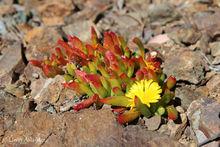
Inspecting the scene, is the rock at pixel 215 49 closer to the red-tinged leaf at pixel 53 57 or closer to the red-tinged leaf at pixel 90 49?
the red-tinged leaf at pixel 90 49

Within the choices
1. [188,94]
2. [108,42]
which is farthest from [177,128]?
[108,42]

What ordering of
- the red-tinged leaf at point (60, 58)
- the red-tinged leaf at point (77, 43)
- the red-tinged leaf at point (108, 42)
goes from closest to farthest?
the red-tinged leaf at point (108, 42) → the red-tinged leaf at point (77, 43) → the red-tinged leaf at point (60, 58)

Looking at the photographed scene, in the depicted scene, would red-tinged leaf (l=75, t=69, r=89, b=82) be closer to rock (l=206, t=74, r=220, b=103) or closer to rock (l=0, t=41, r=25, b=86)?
rock (l=0, t=41, r=25, b=86)

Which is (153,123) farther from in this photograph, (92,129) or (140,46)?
(140,46)

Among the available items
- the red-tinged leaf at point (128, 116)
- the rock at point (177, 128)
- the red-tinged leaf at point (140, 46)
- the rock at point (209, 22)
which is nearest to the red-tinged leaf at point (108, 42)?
the red-tinged leaf at point (140, 46)

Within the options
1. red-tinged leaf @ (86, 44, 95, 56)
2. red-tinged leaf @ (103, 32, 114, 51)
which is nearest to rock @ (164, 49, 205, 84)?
red-tinged leaf @ (103, 32, 114, 51)

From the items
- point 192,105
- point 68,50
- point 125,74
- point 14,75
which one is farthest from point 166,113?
point 14,75

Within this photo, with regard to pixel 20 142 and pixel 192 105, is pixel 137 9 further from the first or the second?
pixel 20 142
